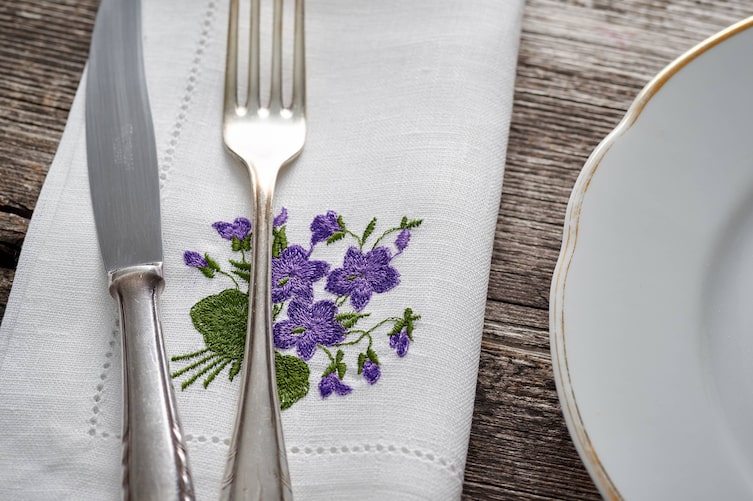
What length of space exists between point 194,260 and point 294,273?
3.5 inches

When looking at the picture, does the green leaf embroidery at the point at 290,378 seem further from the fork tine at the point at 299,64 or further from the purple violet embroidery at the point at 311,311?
the fork tine at the point at 299,64

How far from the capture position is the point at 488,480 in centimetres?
57

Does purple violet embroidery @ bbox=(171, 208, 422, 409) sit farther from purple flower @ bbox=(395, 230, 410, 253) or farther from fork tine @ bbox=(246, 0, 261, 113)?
fork tine @ bbox=(246, 0, 261, 113)

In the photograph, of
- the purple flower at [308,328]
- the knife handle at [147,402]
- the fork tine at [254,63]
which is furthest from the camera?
the fork tine at [254,63]

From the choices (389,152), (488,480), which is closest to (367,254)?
(389,152)

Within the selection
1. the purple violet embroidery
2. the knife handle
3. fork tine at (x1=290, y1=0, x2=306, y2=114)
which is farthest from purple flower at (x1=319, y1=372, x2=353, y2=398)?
fork tine at (x1=290, y1=0, x2=306, y2=114)

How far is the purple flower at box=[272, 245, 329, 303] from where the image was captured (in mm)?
611

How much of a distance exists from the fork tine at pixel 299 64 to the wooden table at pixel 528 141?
0.22m

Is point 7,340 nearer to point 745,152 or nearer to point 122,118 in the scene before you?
point 122,118

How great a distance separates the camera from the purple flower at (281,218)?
652 mm

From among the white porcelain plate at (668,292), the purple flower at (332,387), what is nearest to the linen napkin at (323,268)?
the purple flower at (332,387)

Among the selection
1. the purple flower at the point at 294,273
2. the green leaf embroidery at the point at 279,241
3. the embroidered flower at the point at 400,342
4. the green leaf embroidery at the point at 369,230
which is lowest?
the embroidered flower at the point at 400,342

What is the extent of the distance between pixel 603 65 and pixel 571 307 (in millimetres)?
395

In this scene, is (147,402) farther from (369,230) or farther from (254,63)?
(254,63)
